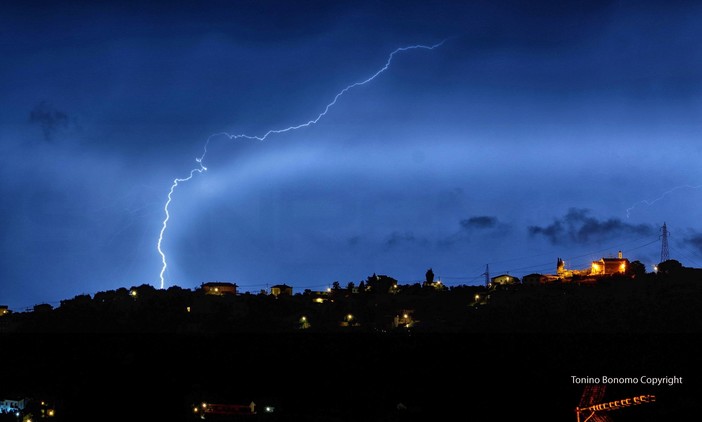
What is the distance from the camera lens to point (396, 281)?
7131 cm

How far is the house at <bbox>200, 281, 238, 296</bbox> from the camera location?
68875mm

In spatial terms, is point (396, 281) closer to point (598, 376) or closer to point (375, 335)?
point (375, 335)

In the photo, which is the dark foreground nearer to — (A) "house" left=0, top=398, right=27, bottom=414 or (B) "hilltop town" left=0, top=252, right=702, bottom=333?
(A) "house" left=0, top=398, right=27, bottom=414

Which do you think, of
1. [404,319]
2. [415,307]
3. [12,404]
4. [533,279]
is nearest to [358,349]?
[404,319]

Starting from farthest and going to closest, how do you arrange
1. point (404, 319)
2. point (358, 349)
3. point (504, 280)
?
point (504, 280)
point (404, 319)
point (358, 349)

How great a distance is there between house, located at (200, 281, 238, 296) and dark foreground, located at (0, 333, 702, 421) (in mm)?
23723

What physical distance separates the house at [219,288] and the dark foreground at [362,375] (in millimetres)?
23723

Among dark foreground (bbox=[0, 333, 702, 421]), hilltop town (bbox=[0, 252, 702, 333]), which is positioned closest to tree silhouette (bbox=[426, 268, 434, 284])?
hilltop town (bbox=[0, 252, 702, 333])

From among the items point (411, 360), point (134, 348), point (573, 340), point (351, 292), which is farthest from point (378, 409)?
point (351, 292)

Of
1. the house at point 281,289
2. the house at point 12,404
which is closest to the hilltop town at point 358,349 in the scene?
the house at point 12,404

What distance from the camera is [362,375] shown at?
34.1 meters

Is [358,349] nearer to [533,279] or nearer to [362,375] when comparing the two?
[362,375]

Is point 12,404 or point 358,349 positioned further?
point 358,349

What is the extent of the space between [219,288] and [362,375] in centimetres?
3808
